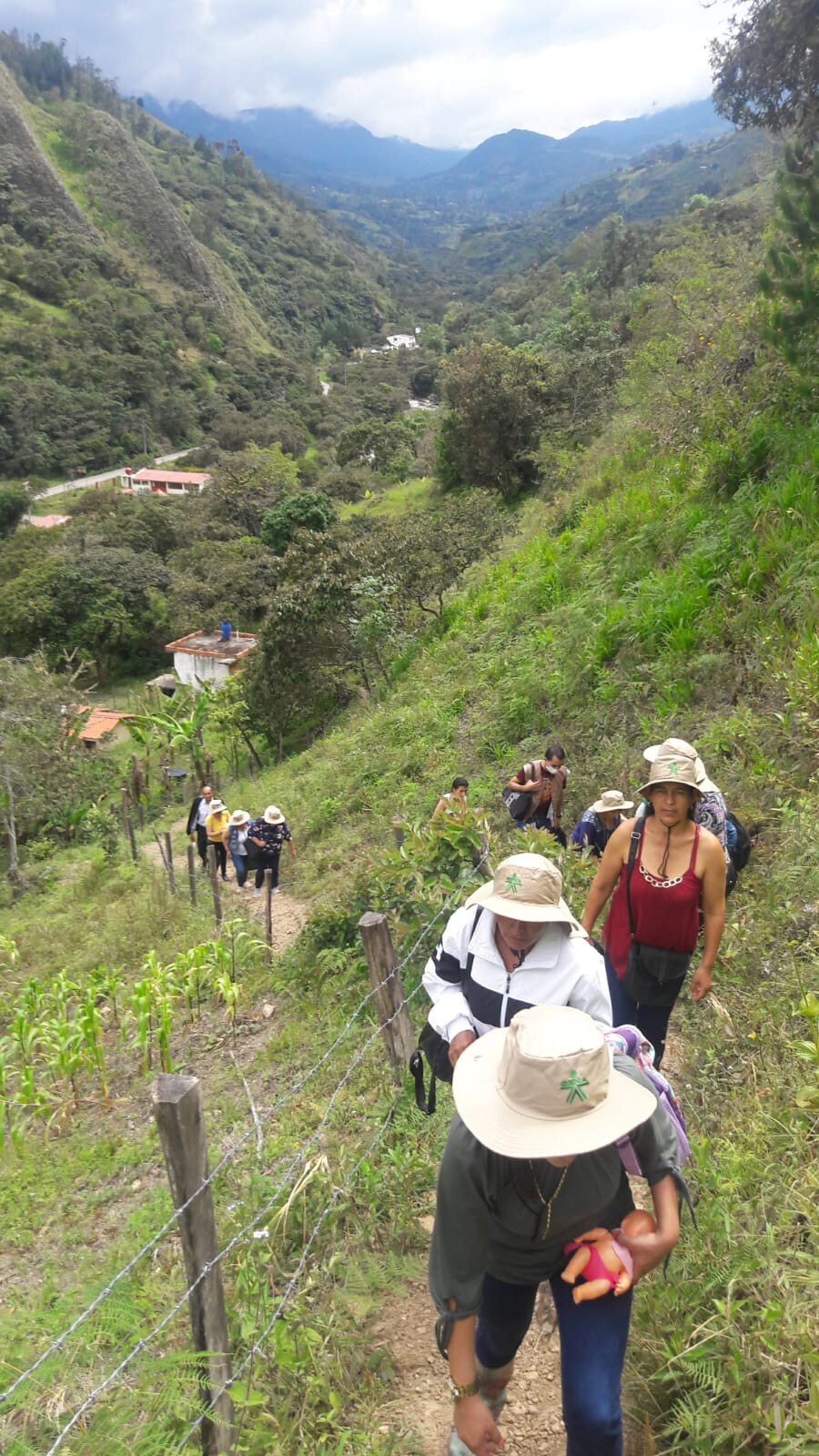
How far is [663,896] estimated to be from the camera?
9.39ft

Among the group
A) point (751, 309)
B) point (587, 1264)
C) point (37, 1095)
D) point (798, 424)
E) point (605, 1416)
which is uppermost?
point (751, 309)

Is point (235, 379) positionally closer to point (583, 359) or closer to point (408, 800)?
point (583, 359)

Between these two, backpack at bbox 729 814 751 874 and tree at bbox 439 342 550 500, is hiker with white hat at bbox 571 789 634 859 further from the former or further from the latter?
tree at bbox 439 342 550 500

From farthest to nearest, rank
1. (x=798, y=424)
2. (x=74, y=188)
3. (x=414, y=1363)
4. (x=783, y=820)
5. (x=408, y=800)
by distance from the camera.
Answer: (x=74, y=188) < (x=408, y=800) < (x=798, y=424) < (x=783, y=820) < (x=414, y=1363)

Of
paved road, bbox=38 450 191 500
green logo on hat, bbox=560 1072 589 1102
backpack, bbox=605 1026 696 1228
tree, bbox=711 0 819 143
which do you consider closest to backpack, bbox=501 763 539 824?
backpack, bbox=605 1026 696 1228

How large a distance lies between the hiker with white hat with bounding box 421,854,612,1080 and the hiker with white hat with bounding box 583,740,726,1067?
2.01 ft

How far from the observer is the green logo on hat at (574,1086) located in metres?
1.62

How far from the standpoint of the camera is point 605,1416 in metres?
1.73

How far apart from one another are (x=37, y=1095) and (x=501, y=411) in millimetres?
21041

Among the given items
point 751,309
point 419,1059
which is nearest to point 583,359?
point 751,309

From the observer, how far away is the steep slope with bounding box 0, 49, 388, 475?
5997 centimetres

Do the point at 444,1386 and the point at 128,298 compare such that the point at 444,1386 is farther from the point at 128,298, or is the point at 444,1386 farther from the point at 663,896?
the point at 128,298

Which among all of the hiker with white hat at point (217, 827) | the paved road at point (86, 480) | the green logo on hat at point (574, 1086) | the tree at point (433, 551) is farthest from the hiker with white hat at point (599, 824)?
the paved road at point (86, 480)

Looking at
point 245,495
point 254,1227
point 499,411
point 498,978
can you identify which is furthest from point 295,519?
point 498,978
